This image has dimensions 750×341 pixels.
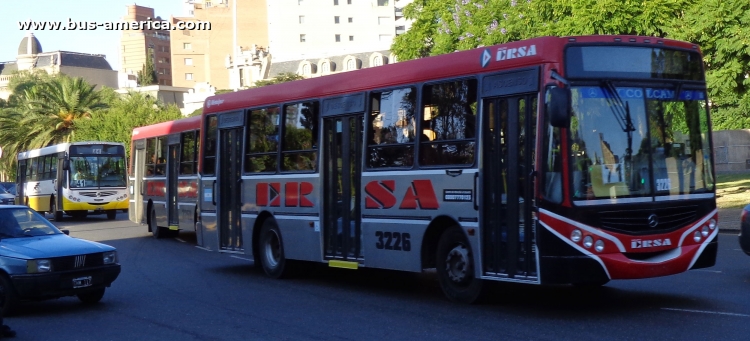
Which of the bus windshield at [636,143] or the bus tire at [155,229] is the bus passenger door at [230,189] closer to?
the bus windshield at [636,143]

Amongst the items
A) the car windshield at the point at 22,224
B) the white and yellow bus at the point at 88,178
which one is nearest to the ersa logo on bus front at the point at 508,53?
Answer: the car windshield at the point at 22,224

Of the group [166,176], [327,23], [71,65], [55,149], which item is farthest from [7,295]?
[71,65]

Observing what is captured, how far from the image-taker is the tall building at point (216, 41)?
137250 millimetres

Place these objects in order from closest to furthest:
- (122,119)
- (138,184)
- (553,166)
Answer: (553,166)
(138,184)
(122,119)

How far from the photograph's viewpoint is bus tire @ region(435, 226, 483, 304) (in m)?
11.4

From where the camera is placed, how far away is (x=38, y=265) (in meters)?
12.0

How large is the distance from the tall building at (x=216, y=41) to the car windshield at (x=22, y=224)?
11837 cm

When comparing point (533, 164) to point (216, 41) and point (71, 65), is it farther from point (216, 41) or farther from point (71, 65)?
point (71, 65)

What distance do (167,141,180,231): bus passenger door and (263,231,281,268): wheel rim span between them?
885 cm

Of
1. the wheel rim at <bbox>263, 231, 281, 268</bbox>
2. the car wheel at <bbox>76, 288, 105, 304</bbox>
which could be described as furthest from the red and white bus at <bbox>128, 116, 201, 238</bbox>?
the car wheel at <bbox>76, 288, 105, 304</bbox>

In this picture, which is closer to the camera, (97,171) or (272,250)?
(272,250)

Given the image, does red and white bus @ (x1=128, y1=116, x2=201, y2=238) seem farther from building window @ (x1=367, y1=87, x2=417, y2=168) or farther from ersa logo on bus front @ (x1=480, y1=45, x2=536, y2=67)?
ersa logo on bus front @ (x1=480, y1=45, x2=536, y2=67)

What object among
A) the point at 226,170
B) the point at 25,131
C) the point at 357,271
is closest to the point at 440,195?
the point at 357,271

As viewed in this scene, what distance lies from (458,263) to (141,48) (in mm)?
184166
